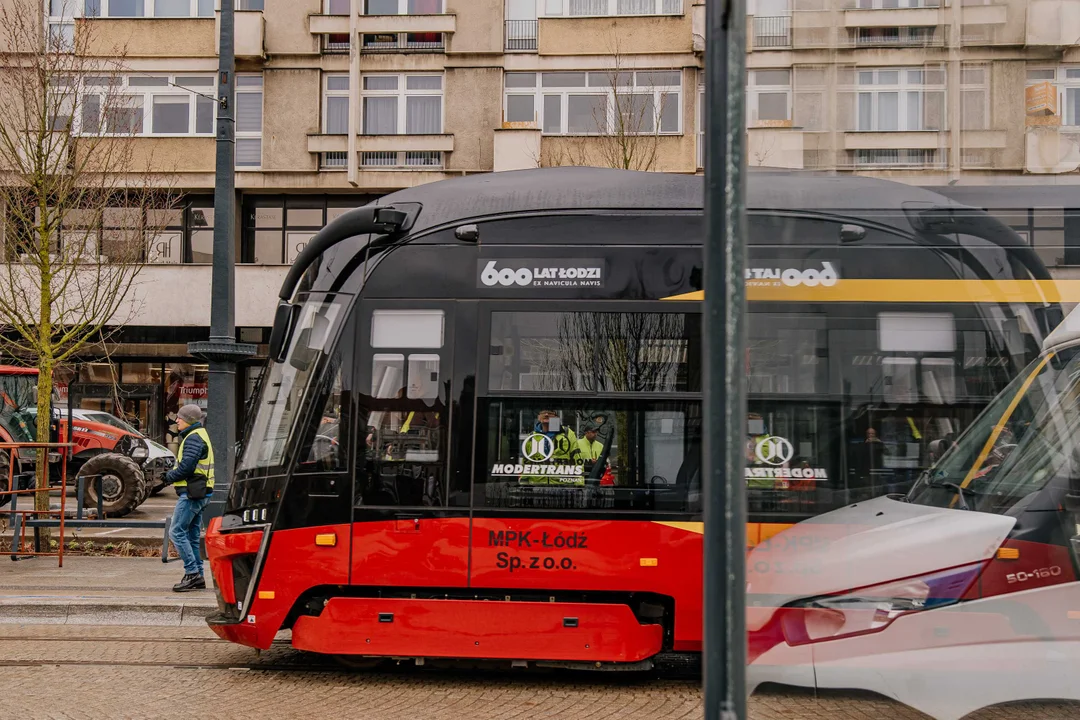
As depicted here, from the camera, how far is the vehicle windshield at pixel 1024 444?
8.49ft

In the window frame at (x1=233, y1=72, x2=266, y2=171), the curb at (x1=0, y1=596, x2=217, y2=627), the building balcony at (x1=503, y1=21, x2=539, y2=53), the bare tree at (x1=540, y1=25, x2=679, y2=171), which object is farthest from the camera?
the window frame at (x1=233, y1=72, x2=266, y2=171)

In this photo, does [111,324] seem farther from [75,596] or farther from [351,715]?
[351,715]

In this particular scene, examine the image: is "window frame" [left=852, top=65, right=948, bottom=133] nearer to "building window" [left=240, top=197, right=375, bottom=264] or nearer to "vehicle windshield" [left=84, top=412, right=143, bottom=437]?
"vehicle windshield" [left=84, top=412, right=143, bottom=437]

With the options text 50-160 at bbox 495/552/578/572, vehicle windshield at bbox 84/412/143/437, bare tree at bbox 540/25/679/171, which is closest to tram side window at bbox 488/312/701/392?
text 50-160 at bbox 495/552/578/572

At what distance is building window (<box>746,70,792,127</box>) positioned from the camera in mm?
2422

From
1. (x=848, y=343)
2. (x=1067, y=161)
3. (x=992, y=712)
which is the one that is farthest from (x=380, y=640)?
(x=1067, y=161)

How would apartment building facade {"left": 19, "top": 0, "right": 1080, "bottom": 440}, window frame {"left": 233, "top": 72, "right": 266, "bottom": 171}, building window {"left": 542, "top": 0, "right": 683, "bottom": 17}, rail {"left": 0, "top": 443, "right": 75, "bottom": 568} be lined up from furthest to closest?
1. window frame {"left": 233, "top": 72, "right": 266, "bottom": 171}
2. building window {"left": 542, "top": 0, "right": 683, "bottom": 17}
3. apartment building facade {"left": 19, "top": 0, "right": 1080, "bottom": 440}
4. rail {"left": 0, "top": 443, "right": 75, "bottom": 568}

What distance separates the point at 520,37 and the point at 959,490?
24421mm

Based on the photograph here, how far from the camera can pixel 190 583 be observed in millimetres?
9805

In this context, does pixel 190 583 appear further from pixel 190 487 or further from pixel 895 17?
pixel 895 17

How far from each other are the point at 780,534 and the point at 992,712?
0.65 meters

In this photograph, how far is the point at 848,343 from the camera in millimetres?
3418

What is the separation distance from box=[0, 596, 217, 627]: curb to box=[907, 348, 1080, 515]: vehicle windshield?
736cm

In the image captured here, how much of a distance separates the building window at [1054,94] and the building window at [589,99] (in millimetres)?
20056
